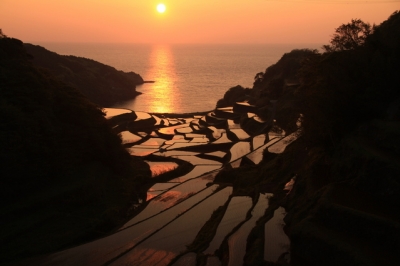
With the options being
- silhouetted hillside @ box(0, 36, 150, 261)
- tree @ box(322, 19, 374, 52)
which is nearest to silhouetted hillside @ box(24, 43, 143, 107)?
silhouetted hillside @ box(0, 36, 150, 261)

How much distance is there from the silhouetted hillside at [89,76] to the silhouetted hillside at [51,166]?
3609 cm

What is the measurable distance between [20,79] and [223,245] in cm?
1249

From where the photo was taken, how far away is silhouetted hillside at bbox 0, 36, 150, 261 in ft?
44.2

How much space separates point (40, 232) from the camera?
13195 millimetres

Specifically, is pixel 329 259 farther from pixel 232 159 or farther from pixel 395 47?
pixel 232 159

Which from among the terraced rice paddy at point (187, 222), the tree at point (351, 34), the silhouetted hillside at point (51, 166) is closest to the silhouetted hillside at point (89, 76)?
the terraced rice paddy at point (187, 222)

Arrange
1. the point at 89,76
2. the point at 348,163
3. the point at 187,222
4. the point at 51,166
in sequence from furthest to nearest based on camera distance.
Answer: the point at 89,76
the point at 51,166
the point at 187,222
the point at 348,163

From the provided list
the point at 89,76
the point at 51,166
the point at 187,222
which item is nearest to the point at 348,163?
the point at 187,222

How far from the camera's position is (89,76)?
63.0 m

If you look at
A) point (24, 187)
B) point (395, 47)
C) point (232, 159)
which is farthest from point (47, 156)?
point (395, 47)

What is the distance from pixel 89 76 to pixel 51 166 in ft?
163

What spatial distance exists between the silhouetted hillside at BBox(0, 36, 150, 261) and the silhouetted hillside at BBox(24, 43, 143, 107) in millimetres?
36090

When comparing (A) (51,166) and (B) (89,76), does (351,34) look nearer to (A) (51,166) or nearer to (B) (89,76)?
(A) (51,166)

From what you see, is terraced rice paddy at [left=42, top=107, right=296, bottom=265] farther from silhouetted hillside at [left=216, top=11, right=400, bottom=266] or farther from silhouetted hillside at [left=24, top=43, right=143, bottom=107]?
silhouetted hillside at [left=24, top=43, right=143, bottom=107]
